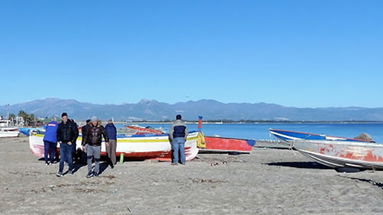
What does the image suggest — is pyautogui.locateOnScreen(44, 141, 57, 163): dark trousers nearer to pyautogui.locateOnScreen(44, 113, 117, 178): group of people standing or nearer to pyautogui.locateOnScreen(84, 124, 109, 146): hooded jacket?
pyautogui.locateOnScreen(44, 113, 117, 178): group of people standing

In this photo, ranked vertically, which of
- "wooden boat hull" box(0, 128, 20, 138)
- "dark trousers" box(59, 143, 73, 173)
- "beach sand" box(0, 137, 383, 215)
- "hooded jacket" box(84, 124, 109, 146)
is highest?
"hooded jacket" box(84, 124, 109, 146)

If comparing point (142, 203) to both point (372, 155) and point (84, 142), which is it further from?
point (372, 155)

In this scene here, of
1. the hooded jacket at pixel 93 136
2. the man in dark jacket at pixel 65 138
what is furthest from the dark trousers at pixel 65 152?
the hooded jacket at pixel 93 136

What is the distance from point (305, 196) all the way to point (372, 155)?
5.99 meters

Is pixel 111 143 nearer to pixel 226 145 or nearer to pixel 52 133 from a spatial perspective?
pixel 52 133

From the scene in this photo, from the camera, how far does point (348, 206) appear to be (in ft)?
28.3

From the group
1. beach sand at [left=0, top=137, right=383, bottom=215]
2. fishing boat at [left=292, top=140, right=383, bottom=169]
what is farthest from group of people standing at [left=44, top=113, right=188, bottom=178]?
fishing boat at [left=292, top=140, right=383, bottom=169]

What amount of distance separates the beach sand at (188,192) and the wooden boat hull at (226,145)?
7107 millimetres

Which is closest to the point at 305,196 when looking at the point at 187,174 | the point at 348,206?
the point at 348,206

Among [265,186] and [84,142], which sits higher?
[84,142]

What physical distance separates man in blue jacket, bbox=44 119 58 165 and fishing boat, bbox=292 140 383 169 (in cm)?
895

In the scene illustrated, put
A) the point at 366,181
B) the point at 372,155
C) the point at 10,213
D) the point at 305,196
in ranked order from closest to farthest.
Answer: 1. the point at 10,213
2. the point at 305,196
3. the point at 366,181
4. the point at 372,155

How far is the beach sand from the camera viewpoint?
27.5 ft

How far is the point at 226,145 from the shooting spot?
21.8 m
